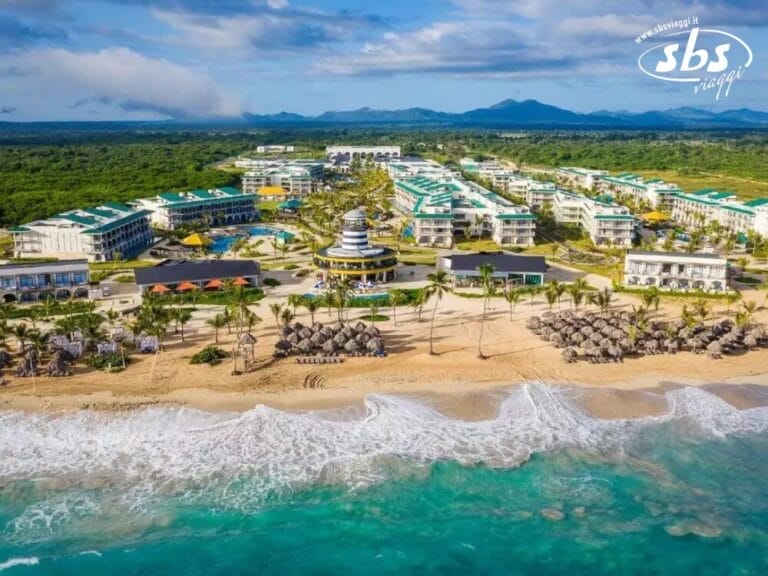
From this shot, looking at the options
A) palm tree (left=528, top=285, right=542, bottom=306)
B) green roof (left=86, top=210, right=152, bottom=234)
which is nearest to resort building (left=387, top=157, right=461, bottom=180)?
green roof (left=86, top=210, right=152, bottom=234)

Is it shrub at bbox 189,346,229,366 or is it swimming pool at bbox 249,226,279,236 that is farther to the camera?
swimming pool at bbox 249,226,279,236

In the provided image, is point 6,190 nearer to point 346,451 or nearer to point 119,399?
point 119,399

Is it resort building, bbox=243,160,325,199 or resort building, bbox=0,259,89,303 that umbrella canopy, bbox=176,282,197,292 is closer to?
resort building, bbox=0,259,89,303

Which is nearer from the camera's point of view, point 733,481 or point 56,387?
point 733,481

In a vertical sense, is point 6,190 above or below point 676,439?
above

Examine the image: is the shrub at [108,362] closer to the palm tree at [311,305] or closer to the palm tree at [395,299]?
the palm tree at [311,305]

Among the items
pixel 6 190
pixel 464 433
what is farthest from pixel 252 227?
pixel 464 433
